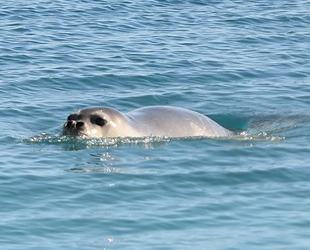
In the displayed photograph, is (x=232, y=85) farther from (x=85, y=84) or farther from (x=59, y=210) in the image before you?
(x=59, y=210)

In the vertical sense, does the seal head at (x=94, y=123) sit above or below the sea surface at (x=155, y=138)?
above

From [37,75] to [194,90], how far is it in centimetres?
307

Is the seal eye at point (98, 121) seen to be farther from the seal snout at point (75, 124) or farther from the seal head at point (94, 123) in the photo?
the seal snout at point (75, 124)

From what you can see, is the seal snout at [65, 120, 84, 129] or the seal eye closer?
the seal snout at [65, 120, 84, 129]

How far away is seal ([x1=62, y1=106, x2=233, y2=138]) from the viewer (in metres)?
13.8

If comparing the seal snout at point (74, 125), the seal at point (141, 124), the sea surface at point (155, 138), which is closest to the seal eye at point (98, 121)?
the seal at point (141, 124)

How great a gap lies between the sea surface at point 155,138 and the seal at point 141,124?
0.54 ft

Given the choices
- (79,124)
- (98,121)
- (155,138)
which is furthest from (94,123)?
(155,138)

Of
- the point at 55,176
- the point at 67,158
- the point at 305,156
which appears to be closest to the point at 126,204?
the point at 55,176

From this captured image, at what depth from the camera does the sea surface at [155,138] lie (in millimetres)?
10508

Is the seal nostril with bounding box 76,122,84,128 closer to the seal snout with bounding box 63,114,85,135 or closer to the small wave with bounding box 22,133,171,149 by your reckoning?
the seal snout with bounding box 63,114,85,135

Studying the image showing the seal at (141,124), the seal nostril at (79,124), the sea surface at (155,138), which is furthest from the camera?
the seal at (141,124)

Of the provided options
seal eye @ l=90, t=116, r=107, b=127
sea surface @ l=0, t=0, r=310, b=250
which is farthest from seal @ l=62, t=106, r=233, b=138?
sea surface @ l=0, t=0, r=310, b=250

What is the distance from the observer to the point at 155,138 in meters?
14.3
